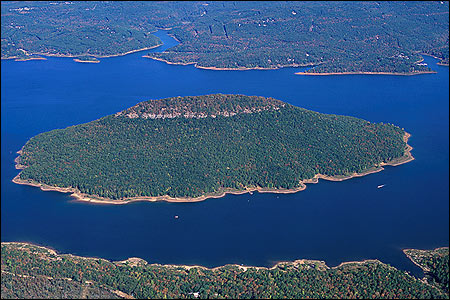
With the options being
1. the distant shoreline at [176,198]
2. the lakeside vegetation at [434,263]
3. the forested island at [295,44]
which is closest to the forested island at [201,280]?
the lakeside vegetation at [434,263]

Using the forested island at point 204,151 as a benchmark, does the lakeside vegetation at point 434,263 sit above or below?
below

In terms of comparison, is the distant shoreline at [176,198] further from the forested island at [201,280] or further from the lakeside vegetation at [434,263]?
the lakeside vegetation at [434,263]

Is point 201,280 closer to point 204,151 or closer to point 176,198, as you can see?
point 176,198

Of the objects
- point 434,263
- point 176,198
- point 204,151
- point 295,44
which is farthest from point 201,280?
point 295,44

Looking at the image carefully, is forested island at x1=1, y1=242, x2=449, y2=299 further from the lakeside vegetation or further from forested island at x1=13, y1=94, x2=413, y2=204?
forested island at x1=13, y1=94, x2=413, y2=204

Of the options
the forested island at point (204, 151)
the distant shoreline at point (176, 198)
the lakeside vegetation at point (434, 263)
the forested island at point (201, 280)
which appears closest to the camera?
the forested island at point (201, 280)

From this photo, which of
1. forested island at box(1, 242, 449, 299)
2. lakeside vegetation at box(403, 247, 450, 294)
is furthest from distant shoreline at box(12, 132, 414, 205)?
lakeside vegetation at box(403, 247, 450, 294)
